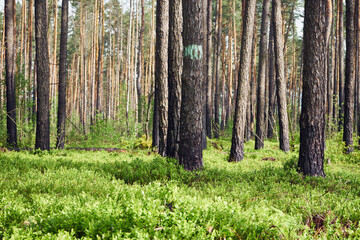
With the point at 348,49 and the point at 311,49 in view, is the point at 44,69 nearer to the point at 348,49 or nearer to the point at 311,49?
the point at 311,49

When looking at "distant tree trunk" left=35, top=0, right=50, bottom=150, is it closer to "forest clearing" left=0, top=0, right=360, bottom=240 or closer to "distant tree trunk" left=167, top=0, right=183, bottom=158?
"forest clearing" left=0, top=0, right=360, bottom=240

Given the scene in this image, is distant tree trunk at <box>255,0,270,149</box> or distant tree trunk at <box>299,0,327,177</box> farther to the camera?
distant tree trunk at <box>255,0,270,149</box>

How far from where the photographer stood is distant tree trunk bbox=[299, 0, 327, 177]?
6.22 metres

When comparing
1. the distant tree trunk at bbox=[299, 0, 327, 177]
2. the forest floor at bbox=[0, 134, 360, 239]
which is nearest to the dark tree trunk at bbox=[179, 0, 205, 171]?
the forest floor at bbox=[0, 134, 360, 239]

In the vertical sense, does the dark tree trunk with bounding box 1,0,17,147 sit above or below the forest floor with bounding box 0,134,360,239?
above

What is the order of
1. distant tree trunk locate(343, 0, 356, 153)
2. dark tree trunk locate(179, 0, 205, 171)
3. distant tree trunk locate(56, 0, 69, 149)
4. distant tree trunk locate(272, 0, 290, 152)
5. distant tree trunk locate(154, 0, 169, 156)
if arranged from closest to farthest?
dark tree trunk locate(179, 0, 205, 171), distant tree trunk locate(154, 0, 169, 156), distant tree trunk locate(343, 0, 356, 153), distant tree trunk locate(272, 0, 290, 152), distant tree trunk locate(56, 0, 69, 149)

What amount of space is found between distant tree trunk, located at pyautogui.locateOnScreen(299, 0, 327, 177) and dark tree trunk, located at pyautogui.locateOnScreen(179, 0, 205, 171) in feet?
7.71

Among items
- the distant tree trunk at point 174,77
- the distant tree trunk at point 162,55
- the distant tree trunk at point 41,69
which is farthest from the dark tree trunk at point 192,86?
the distant tree trunk at point 41,69

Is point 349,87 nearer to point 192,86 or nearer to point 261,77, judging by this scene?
point 261,77

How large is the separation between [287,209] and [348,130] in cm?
969

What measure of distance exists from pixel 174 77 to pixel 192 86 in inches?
65.5

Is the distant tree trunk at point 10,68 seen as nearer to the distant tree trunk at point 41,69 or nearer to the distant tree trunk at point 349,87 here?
the distant tree trunk at point 41,69

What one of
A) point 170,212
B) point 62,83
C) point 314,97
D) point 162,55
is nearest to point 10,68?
point 62,83

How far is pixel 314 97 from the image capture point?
624cm
